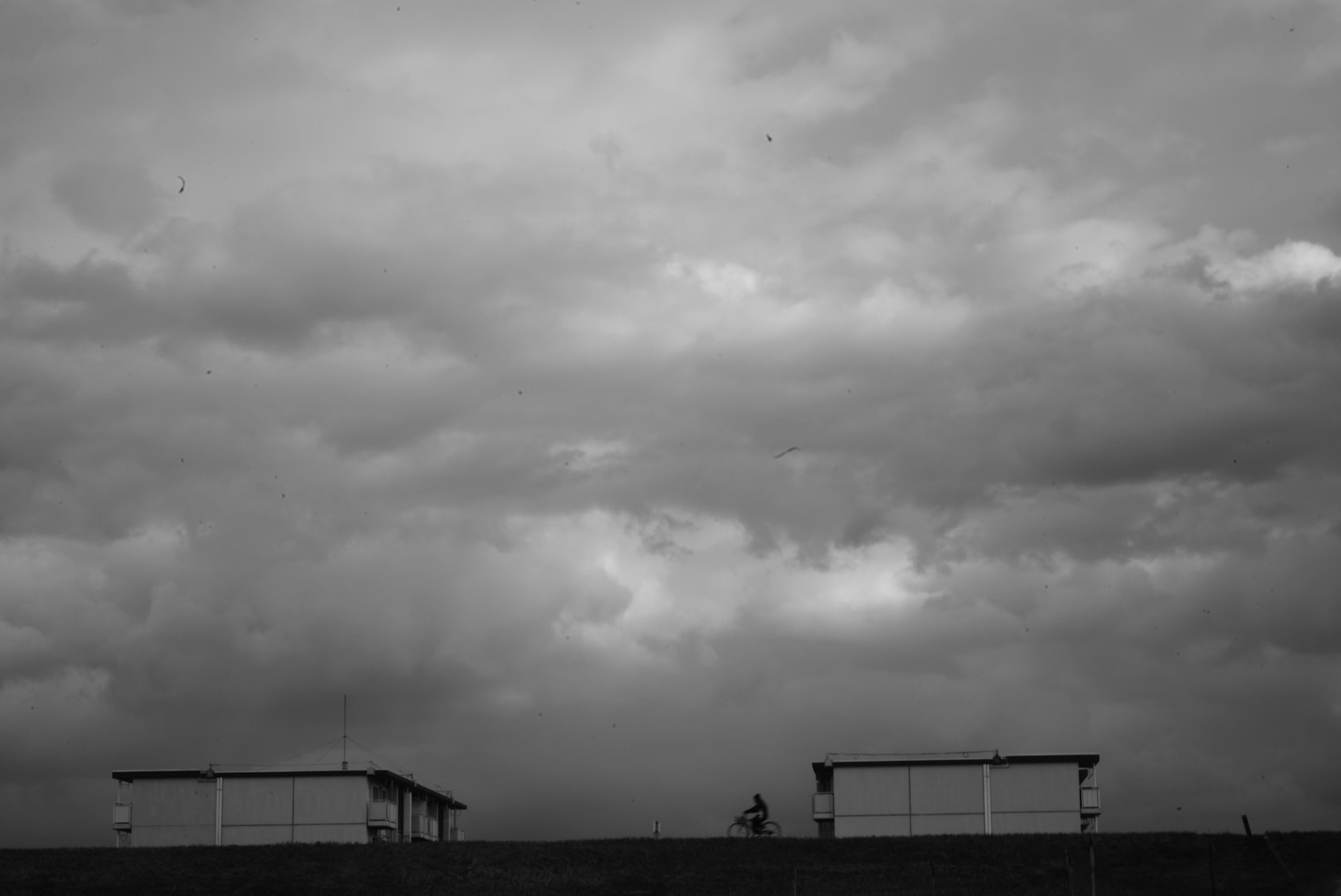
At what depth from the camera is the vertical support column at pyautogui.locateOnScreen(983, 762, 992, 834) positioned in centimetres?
7769

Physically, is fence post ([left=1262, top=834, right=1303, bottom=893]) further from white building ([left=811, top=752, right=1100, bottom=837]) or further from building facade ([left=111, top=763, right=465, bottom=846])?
building facade ([left=111, top=763, right=465, bottom=846])

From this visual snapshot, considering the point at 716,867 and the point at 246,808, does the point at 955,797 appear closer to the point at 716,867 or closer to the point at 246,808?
the point at 716,867

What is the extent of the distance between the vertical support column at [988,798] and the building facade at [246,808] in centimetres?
3093

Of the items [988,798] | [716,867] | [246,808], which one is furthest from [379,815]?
[988,798]

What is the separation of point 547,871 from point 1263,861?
85.8 feet

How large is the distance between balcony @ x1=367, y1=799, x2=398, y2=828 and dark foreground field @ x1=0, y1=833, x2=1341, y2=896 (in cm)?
1904

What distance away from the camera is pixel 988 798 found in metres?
78.4

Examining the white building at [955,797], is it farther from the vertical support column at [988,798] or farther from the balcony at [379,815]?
the balcony at [379,815]

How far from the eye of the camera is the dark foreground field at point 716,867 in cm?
5909

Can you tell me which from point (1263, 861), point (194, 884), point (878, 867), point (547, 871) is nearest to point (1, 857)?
point (194, 884)

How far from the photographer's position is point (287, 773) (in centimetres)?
8619

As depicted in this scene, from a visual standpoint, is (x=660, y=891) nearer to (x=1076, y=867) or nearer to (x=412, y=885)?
(x=412, y=885)

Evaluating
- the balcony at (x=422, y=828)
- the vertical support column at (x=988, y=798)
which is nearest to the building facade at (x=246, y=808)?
the balcony at (x=422, y=828)

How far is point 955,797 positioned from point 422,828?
A: 121 feet
